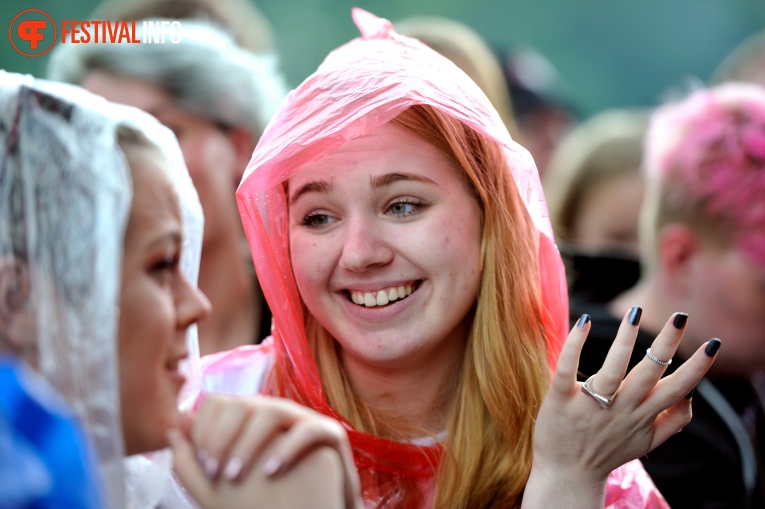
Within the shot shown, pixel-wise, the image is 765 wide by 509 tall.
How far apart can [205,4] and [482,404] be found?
7.78 feet

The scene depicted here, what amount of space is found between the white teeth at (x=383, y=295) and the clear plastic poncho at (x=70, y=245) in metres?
0.71

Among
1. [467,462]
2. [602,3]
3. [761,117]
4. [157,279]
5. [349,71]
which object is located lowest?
[467,462]

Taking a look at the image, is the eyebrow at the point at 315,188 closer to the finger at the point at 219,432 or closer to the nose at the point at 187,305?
the nose at the point at 187,305

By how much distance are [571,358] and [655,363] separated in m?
0.15

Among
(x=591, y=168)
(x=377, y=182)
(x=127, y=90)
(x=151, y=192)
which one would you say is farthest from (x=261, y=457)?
(x=591, y=168)

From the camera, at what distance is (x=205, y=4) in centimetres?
379

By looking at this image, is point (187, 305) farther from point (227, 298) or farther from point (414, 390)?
point (227, 298)

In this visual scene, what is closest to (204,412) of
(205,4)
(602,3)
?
(205,4)

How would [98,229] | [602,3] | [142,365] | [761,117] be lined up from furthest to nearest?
[602,3], [761,117], [142,365], [98,229]

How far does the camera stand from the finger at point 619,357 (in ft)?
5.65

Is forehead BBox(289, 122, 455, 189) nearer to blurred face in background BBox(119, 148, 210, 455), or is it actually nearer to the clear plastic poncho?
Answer: blurred face in background BBox(119, 148, 210, 455)

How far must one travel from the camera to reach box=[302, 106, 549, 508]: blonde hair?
1.97 meters

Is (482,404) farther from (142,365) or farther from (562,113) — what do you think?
(562,113)

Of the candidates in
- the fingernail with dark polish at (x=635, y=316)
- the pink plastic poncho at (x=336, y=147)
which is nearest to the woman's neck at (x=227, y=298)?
the pink plastic poncho at (x=336, y=147)
